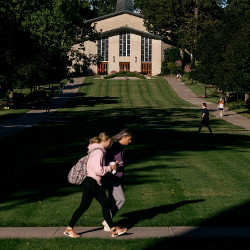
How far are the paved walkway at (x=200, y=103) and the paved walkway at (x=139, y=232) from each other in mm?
25902

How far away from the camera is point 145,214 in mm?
11055

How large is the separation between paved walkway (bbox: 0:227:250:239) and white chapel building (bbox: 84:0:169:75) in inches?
3386

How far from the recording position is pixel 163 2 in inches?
3674

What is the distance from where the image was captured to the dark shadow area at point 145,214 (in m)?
10.5

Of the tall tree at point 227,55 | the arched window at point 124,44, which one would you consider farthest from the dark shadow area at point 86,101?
the arched window at point 124,44

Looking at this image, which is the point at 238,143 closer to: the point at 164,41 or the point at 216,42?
the point at 216,42

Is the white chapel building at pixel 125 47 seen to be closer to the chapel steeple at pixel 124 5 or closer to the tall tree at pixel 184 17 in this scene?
the tall tree at pixel 184 17

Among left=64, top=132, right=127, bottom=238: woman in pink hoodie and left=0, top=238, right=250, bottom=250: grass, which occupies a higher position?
left=64, top=132, right=127, bottom=238: woman in pink hoodie

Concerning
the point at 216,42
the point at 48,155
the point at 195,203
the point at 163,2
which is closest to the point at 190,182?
the point at 195,203

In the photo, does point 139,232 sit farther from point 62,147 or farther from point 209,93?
point 209,93

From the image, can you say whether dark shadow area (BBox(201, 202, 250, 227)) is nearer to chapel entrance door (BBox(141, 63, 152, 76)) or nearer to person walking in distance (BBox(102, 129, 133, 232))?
person walking in distance (BBox(102, 129, 133, 232))

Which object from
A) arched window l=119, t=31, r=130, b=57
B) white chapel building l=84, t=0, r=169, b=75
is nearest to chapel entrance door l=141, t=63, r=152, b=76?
white chapel building l=84, t=0, r=169, b=75

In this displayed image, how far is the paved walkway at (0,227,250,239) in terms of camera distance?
948 cm

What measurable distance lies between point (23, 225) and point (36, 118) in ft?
102
